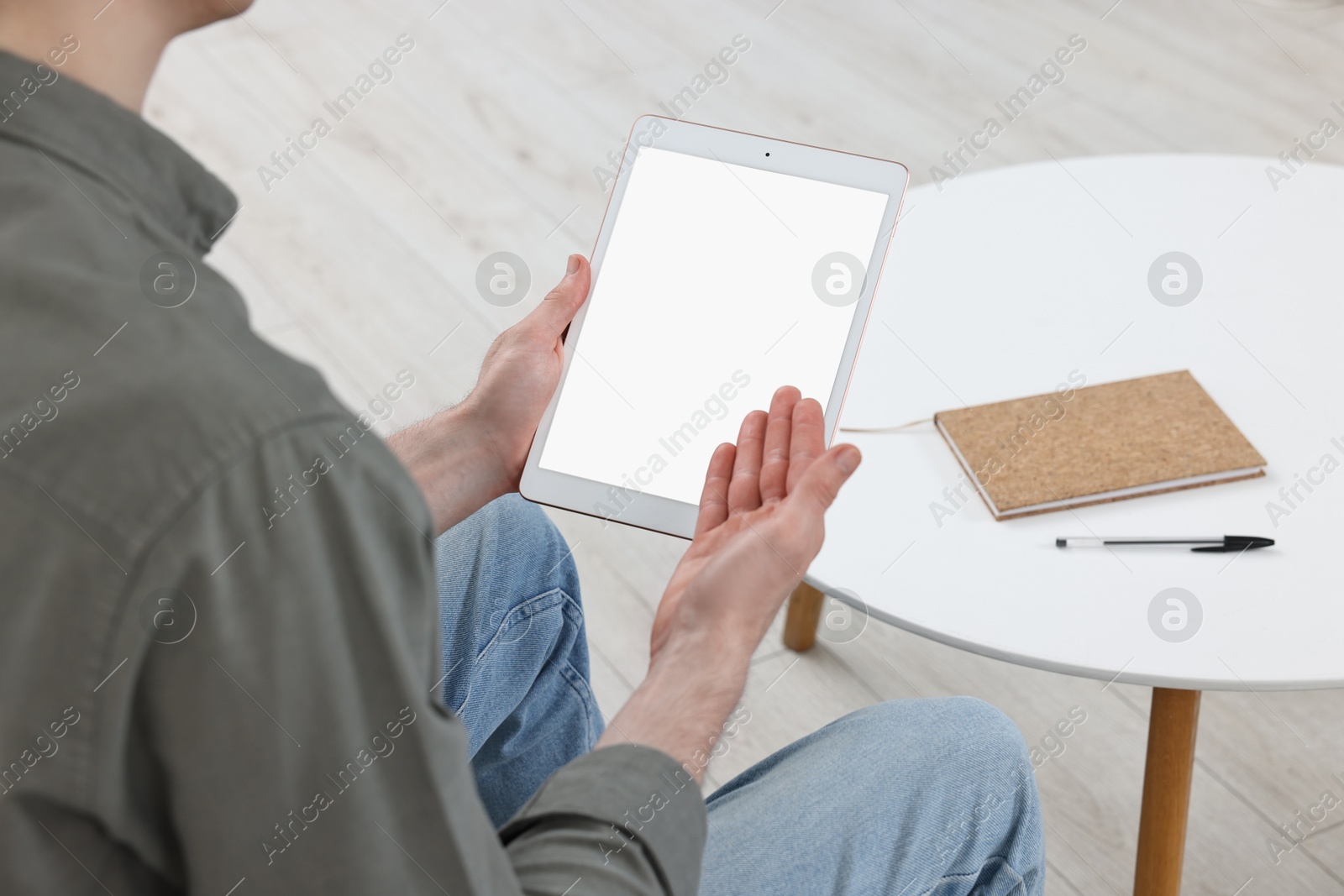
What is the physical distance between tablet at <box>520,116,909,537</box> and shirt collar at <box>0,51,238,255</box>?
0.45 m

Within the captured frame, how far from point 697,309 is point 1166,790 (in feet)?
1.94

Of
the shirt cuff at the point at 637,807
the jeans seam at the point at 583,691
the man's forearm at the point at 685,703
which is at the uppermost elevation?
the man's forearm at the point at 685,703

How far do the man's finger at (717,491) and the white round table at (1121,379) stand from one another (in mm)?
110

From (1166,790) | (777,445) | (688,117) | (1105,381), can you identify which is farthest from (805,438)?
(688,117)

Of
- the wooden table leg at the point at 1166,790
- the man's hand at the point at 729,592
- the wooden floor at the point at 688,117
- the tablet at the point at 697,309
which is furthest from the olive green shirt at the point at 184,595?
the wooden floor at the point at 688,117

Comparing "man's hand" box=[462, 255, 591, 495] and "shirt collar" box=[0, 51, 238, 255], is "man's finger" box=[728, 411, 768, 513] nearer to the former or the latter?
"man's hand" box=[462, 255, 591, 495]

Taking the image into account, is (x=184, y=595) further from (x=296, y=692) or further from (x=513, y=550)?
(x=513, y=550)

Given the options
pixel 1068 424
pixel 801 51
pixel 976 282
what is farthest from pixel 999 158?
pixel 1068 424

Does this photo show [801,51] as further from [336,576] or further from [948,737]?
[336,576]

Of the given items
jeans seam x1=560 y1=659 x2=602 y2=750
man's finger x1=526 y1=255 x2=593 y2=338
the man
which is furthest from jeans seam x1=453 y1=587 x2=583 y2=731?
the man

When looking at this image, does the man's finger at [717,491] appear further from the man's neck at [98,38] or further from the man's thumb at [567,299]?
the man's neck at [98,38]

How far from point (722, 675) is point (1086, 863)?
76 cm

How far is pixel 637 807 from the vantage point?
24.7 inches

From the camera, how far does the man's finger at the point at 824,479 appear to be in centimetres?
78
